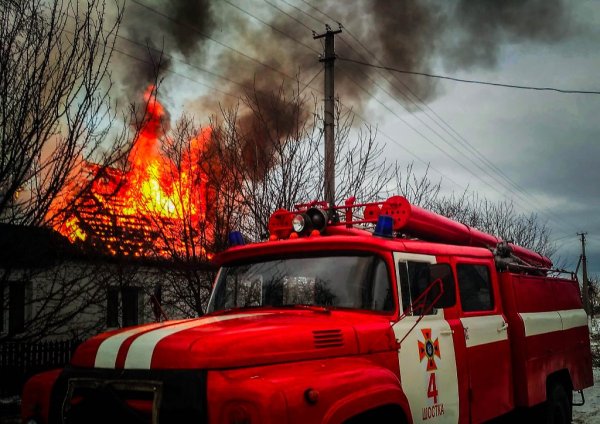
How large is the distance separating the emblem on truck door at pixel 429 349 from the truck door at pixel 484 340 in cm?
51

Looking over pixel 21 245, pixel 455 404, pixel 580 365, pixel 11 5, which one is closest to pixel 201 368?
pixel 455 404

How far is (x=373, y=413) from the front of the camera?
3793 mm

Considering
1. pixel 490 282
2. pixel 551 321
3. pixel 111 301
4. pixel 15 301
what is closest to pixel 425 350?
pixel 490 282

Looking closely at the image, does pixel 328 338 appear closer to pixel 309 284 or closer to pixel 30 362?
pixel 309 284

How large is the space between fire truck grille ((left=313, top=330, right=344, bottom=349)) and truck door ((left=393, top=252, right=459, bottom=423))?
0.62 metres

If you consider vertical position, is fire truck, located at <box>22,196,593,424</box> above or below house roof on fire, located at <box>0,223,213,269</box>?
below

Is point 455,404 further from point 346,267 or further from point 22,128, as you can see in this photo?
point 22,128

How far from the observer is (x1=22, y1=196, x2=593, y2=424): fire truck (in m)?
3.21

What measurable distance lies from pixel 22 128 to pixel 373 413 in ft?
15.1

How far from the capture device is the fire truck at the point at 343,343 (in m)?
3.21

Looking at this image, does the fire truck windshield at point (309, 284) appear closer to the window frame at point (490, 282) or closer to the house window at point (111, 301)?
the window frame at point (490, 282)

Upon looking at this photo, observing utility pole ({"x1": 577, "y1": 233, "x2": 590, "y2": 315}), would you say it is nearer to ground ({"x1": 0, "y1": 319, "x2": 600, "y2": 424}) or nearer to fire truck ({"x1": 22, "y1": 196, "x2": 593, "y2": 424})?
ground ({"x1": 0, "y1": 319, "x2": 600, "y2": 424})

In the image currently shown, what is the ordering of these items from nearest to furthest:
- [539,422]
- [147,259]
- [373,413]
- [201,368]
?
[201,368]
[373,413]
[539,422]
[147,259]

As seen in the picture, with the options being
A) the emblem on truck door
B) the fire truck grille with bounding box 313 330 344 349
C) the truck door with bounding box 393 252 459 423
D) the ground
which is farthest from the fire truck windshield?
the ground
